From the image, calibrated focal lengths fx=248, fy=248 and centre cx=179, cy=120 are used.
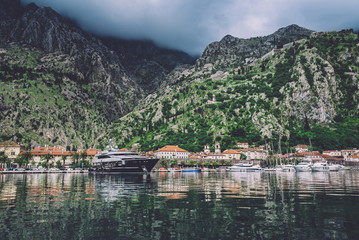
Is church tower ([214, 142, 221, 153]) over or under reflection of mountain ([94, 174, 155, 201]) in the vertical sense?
over

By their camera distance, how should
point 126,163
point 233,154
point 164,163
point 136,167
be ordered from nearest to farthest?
point 136,167
point 126,163
point 164,163
point 233,154

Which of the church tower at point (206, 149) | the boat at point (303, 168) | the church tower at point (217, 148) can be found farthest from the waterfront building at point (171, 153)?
the boat at point (303, 168)

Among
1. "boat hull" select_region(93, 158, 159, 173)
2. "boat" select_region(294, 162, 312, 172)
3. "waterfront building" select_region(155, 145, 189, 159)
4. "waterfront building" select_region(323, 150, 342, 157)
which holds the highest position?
"waterfront building" select_region(155, 145, 189, 159)

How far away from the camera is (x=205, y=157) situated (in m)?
153

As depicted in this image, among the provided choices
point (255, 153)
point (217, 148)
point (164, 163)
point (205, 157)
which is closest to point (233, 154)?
point (255, 153)

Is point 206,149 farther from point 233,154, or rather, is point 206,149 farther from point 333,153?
point 333,153

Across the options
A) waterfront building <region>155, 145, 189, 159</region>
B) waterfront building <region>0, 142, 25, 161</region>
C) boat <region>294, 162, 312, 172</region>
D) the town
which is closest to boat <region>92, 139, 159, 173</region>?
the town

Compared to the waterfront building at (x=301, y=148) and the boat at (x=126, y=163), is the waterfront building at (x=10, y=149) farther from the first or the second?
the waterfront building at (x=301, y=148)

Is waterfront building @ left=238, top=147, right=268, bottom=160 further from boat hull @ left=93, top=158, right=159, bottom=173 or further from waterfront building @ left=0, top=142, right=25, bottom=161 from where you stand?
waterfront building @ left=0, top=142, right=25, bottom=161

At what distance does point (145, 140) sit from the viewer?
197750 mm

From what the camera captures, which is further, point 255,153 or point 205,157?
point 205,157

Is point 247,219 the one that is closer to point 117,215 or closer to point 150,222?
point 150,222

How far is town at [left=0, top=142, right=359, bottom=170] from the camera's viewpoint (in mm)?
135375

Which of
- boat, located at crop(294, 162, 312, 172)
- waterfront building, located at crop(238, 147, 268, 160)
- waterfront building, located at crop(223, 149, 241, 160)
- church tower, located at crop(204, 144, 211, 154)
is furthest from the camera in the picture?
church tower, located at crop(204, 144, 211, 154)
